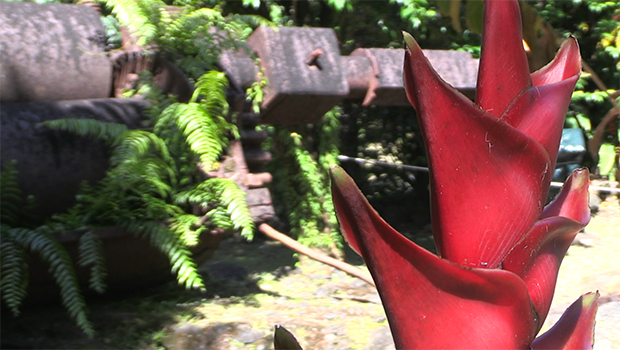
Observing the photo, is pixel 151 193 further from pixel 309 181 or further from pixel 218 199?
pixel 309 181

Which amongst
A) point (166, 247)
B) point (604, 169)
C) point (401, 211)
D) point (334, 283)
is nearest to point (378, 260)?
point (166, 247)

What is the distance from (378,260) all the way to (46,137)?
266 centimetres

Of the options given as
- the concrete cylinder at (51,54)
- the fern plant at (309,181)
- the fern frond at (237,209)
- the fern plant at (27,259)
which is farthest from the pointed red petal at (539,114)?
the fern plant at (309,181)

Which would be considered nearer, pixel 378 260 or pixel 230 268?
pixel 378 260

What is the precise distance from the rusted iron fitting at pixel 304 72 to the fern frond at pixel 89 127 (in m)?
0.87

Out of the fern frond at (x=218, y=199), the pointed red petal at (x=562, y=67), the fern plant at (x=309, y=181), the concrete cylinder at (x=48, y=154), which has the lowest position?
the fern plant at (x=309, y=181)

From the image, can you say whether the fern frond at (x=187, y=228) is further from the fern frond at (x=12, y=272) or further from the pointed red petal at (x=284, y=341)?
the pointed red petal at (x=284, y=341)

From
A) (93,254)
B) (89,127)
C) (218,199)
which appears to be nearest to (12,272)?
(93,254)

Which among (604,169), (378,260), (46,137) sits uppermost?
(378,260)

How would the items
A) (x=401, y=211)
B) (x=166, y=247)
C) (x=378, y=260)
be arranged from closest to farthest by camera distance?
1. (x=378, y=260)
2. (x=166, y=247)
3. (x=401, y=211)

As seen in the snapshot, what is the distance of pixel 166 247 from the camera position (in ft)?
8.52

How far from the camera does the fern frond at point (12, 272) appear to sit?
230 cm

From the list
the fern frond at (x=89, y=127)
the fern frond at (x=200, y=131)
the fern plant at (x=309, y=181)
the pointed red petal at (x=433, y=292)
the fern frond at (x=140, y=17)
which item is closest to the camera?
the pointed red petal at (x=433, y=292)

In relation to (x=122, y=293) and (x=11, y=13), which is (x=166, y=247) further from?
(x=11, y=13)
